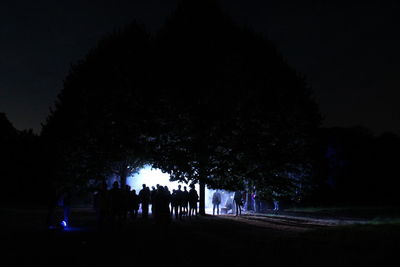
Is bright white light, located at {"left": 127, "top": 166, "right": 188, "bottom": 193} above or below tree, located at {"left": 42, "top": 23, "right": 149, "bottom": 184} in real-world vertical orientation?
below

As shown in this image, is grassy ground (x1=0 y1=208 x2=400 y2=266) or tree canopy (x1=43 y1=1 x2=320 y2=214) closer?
grassy ground (x1=0 y1=208 x2=400 y2=266)

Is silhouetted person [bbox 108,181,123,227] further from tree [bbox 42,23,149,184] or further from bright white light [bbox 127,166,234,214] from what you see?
bright white light [bbox 127,166,234,214]

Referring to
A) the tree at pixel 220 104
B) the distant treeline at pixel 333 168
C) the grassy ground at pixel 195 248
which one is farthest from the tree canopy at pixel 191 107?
the grassy ground at pixel 195 248

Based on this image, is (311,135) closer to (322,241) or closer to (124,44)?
(124,44)

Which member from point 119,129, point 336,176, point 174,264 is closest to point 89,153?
point 119,129

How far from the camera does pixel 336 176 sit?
57.9 meters

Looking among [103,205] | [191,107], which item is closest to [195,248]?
[103,205]

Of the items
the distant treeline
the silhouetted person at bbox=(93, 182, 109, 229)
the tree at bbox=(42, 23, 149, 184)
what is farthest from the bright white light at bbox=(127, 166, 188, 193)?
the silhouetted person at bbox=(93, 182, 109, 229)

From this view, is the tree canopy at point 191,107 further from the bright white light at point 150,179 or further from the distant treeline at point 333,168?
the distant treeline at point 333,168

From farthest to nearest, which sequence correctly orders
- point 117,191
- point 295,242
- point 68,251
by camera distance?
point 117,191 < point 295,242 < point 68,251

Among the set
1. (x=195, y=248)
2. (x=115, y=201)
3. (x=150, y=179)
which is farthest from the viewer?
(x=150, y=179)

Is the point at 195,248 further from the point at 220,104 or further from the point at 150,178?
the point at 150,178

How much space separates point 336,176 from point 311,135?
29994mm

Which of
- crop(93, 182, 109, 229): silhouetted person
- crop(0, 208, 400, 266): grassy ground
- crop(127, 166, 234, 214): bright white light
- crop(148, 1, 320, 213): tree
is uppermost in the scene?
crop(148, 1, 320, 213): tree
